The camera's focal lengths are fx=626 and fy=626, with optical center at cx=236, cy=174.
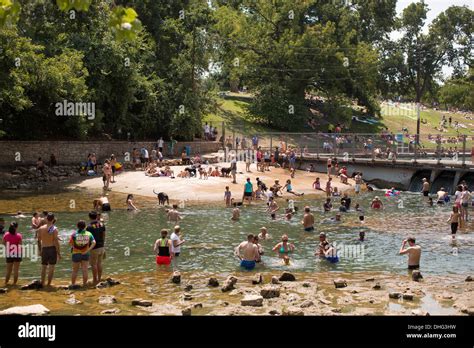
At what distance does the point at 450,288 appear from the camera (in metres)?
17.8

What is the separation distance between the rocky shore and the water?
177 centimetres

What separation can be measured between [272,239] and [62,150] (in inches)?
977

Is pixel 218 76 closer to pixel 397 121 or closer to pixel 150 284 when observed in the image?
pixel 397 121

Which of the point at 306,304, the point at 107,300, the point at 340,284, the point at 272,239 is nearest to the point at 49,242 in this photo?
the point at 107,300

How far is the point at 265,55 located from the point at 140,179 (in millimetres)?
32063

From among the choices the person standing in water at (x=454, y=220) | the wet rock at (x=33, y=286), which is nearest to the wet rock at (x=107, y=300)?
the wet rock at (x=33, y=286)

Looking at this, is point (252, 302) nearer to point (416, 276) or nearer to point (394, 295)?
point (394, 295)

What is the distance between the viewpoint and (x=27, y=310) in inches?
533

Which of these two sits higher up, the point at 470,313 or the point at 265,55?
the point at 265,55

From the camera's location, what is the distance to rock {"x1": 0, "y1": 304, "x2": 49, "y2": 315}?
13328 millimetres

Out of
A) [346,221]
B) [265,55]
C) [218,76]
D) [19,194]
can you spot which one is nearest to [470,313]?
[346,221]

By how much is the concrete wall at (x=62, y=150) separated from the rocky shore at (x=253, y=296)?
91.2 ft

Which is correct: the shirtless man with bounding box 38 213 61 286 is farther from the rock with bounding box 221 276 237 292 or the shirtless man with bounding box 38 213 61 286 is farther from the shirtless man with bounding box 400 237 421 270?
the shirtless man with bounding box 400 237 421 270

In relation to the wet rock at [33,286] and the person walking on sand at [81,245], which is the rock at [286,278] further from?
the wet rock at [33,286]
